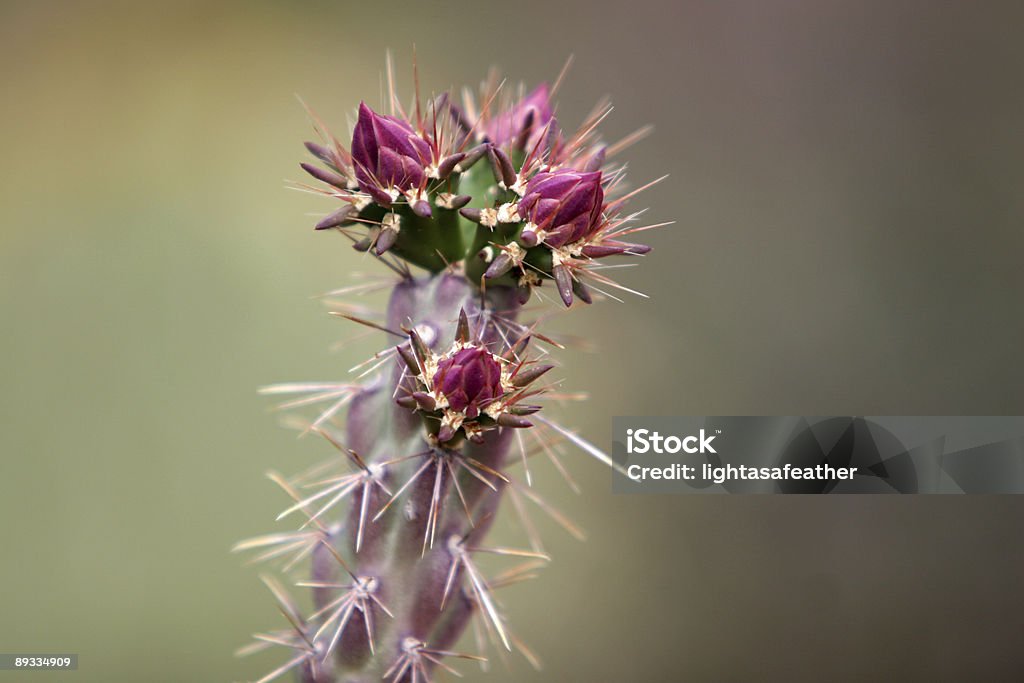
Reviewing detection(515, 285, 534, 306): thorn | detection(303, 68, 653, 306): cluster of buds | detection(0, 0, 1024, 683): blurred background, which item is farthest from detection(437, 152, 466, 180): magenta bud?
detection(0, 0, 1024, 683): blurred background

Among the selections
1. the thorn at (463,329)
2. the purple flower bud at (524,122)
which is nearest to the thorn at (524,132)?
the purple flower bud at (524,122)

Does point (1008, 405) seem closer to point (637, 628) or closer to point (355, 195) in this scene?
point (637, 628)

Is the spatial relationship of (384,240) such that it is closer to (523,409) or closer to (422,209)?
(422,209)

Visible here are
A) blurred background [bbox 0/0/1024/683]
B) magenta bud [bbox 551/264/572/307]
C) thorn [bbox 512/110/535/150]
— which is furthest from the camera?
blurred background [bbox 0/0/1024/683]

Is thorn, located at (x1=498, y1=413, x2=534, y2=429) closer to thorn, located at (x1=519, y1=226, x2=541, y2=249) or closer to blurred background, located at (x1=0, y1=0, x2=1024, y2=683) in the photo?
thorn, located at (x1=519, y1=226, x2=541, y2=249)

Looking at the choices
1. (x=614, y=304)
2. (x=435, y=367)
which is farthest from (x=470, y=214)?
(x=614, y=304)

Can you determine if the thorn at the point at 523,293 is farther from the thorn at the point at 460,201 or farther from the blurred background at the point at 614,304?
the blurred background at the point at 614,304
